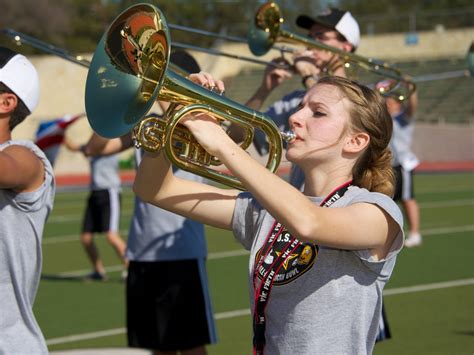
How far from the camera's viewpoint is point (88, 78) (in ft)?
9.64

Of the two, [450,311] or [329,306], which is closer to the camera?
[329,306]

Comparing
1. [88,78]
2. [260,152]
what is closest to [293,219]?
[88,78]

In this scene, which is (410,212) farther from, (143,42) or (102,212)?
(143,42)

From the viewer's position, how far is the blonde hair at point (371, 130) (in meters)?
3.04

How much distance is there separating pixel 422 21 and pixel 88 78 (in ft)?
100

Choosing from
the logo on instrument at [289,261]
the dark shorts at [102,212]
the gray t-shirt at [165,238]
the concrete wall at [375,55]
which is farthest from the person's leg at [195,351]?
the concrete wall at [375,55]

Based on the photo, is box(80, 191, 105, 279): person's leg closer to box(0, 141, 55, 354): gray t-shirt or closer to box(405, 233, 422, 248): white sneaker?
box(405, 233, 422, 248): white sneaker

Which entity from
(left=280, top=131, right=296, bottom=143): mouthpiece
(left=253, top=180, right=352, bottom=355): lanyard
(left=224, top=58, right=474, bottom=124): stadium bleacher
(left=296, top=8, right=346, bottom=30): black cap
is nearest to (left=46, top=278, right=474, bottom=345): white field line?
(left=296, top=8, right=346, bottom=30): black cap

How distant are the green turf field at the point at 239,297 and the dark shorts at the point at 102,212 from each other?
45cm

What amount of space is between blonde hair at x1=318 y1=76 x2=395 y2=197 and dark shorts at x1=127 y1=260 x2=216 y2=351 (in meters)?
2.14

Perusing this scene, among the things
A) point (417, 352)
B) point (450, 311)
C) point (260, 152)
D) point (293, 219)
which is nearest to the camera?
point (293, 219)

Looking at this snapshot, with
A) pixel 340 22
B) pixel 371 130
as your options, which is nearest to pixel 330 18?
pixel 340 22

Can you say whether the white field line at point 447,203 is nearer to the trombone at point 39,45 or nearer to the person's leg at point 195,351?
the person's leg at point 195,351

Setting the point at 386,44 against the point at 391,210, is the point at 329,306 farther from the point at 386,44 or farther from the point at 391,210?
the point at 386,44
